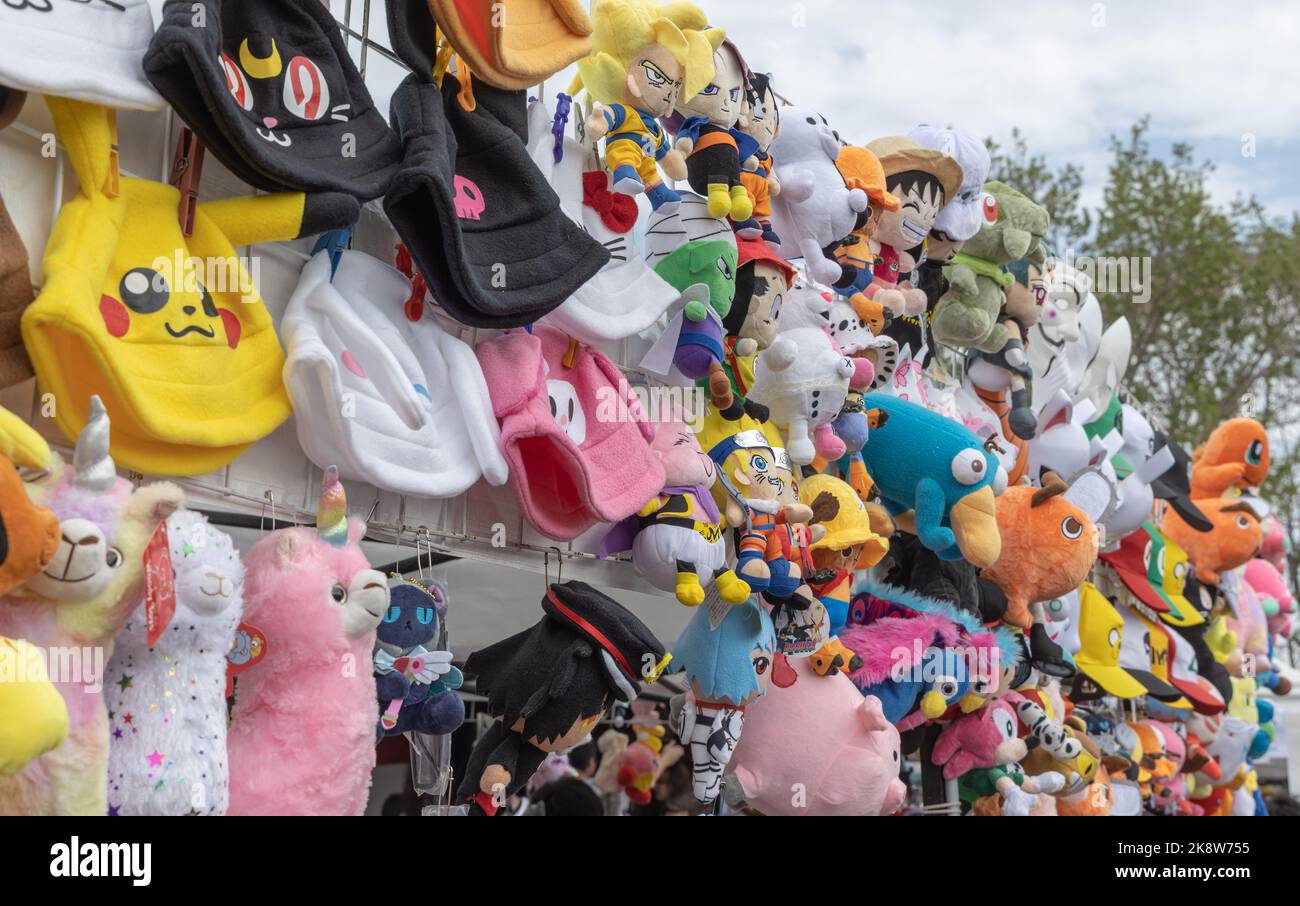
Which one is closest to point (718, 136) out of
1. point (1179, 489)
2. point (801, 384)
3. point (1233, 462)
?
point (801, 384)

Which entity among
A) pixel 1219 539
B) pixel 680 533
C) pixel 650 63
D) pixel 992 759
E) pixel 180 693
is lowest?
pixel 992 759

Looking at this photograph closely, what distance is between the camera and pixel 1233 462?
612 cm

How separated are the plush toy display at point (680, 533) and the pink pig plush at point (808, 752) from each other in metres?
0.46

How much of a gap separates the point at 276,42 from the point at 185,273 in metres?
0.43

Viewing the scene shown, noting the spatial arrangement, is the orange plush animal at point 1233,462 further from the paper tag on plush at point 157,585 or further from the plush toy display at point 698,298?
the paper tag on plush at point 157,585

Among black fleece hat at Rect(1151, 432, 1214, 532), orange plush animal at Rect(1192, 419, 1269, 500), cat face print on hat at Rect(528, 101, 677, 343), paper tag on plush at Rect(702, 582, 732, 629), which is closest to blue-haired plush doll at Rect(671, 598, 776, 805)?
→ paper tag on plush at Rect(702, 582, 732, 629)

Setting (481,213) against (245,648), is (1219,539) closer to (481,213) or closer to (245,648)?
(481,213)

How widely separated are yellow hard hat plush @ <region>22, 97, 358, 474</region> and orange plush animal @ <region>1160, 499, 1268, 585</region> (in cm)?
453

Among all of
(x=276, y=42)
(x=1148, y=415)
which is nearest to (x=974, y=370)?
(x=1148, y=415)

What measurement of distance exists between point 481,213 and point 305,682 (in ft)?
2.97

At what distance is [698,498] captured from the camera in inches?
114

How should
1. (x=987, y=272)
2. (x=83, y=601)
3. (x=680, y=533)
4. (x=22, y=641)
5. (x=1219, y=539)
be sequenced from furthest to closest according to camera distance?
(x=1219, y=539) → (x=987, y=272) → (x=680, y=533) → (x=83, y=601) → (x=22, y=641)

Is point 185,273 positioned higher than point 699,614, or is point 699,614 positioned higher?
point 185,273
